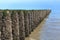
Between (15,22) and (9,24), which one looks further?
(15,22)

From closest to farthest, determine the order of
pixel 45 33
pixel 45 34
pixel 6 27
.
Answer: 1. pixel 6 27
2. pixel 45 34
3. pixel 45 33

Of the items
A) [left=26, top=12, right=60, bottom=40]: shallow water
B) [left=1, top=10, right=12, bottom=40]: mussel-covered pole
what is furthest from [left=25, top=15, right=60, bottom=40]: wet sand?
[left=1, top=10, right=12, bottom=40]: mussel-covered pole

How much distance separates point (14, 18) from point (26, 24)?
4.23 meters

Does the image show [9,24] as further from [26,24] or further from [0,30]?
[26,24]

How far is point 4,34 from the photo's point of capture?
39.3 feet

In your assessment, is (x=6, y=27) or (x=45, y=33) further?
(x=45, y=33)

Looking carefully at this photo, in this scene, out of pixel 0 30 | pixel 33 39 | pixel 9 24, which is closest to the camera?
pixel 0 30

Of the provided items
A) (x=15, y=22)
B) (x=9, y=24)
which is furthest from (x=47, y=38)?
(x=9, y=24)

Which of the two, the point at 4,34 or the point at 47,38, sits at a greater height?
the point at 4,34

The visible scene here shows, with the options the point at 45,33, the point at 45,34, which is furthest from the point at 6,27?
the point at 45,33

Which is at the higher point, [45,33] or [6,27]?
[6,27]

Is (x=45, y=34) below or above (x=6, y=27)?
below

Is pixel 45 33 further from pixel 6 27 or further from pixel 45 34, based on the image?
pixel 6 27

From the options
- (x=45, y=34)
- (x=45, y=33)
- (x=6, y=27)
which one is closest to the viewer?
(x=6, y=27)
